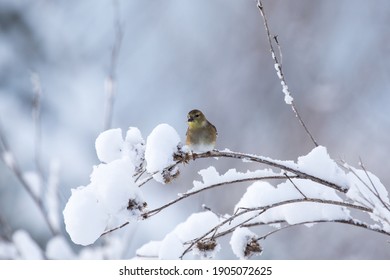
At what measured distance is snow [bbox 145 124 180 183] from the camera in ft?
3.91

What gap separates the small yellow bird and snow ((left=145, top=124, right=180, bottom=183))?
0.48 m

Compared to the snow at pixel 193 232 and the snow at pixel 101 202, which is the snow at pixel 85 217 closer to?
the snow at pixel 101 202

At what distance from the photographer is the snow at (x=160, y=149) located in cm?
119

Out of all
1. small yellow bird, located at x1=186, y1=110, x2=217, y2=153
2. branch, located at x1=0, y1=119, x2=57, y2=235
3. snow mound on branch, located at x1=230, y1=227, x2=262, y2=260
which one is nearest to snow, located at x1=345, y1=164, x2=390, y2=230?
snow mound on branch, located at x1=230, y1=227, x2=262, y2=260

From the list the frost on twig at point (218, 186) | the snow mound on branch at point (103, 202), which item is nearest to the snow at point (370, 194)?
the frost on twig at point (218, 186)

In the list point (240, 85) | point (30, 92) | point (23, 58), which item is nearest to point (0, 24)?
point (23, 58)

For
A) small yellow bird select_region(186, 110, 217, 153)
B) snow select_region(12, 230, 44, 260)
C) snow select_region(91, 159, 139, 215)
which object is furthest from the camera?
snow select_region(12, 230, 44, 260)

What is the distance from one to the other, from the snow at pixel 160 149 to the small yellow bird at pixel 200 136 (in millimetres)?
476

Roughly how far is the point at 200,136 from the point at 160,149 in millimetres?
547

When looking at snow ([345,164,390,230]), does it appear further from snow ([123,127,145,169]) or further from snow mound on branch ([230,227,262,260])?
snow ([123,127,145,169])

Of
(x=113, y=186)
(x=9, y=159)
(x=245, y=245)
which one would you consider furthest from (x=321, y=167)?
(x=9, y=159)

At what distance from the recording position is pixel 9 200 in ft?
16.1

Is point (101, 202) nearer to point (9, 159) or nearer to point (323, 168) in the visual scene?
point (323, 168)

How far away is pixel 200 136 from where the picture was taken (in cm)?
175
